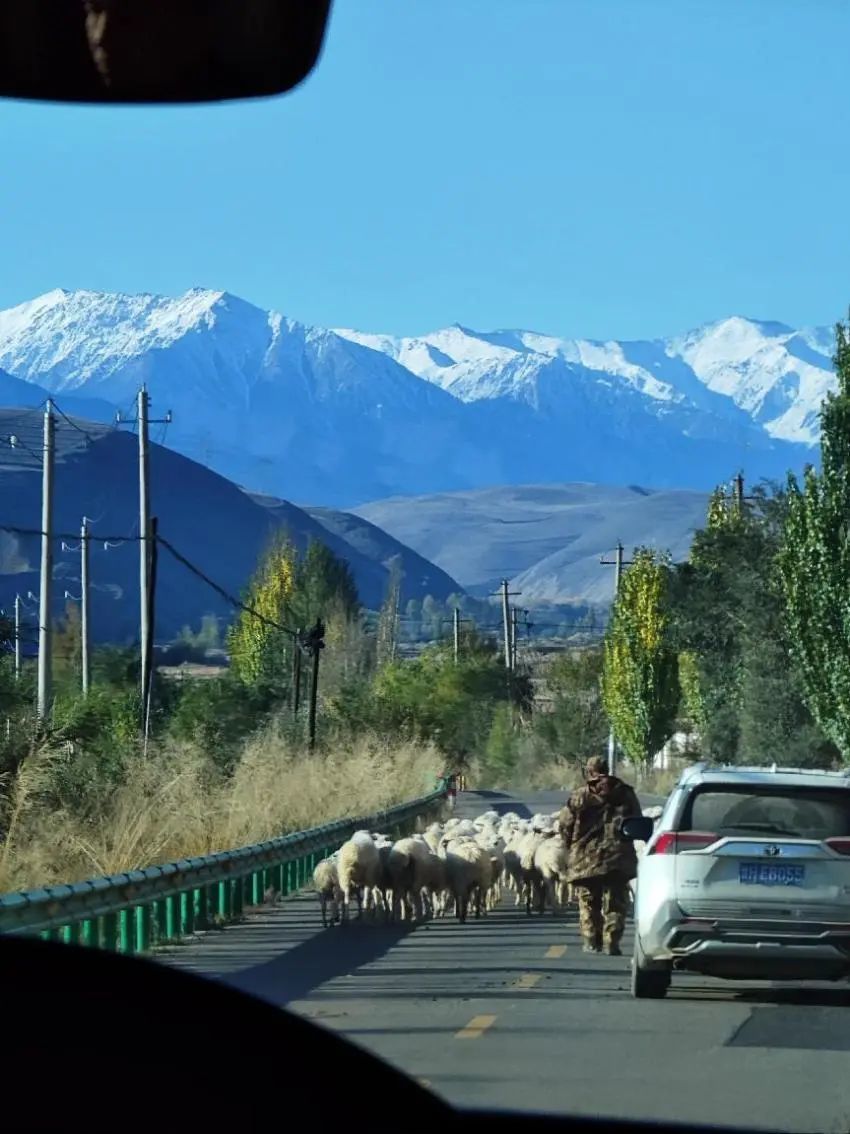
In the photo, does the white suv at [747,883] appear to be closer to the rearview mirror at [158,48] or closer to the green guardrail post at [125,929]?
the green guardrail post at [125,929]

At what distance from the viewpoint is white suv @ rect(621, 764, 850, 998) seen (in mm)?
14742

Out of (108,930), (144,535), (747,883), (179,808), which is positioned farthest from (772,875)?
(144,535)

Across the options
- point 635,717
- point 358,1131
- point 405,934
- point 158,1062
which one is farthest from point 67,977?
point 635,717

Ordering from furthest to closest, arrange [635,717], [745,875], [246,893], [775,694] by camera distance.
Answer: [635,717], [775,694], [246,893], [745,875]

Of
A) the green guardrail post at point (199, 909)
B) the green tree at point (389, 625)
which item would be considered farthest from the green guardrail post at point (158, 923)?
the green tree at point (389, 625)

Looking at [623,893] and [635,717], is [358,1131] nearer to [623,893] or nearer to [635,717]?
[623,893]

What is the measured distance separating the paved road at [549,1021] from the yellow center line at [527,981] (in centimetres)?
4

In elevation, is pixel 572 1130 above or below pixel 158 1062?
below

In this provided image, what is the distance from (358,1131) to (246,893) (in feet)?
71.3

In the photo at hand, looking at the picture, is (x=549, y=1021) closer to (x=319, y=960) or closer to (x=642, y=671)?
(x=319, y=960)

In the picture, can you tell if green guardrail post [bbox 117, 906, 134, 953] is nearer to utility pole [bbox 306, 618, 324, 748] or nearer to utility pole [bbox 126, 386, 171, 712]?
utility pole [bbox 126, 386, 171, 712]

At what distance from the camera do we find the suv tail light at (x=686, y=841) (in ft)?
49.8

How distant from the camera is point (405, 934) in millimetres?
19922

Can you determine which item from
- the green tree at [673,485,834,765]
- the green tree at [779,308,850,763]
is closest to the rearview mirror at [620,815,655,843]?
the green tree at [779,308,850,763]
